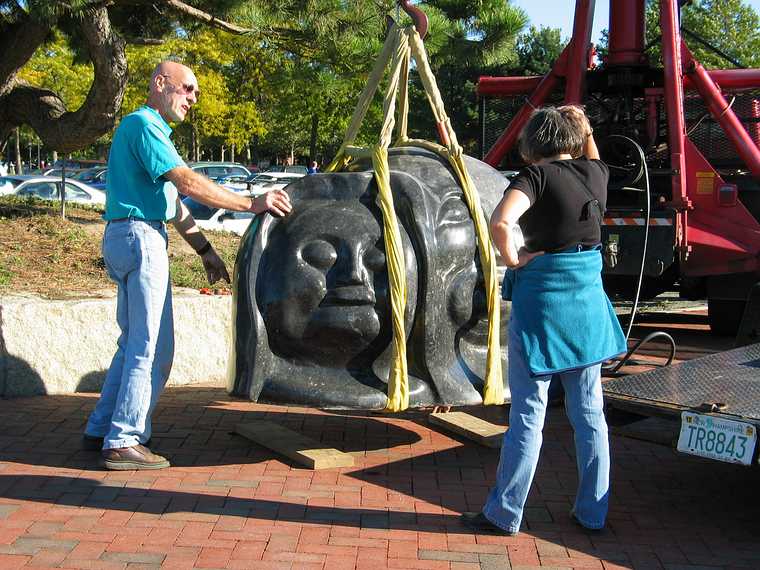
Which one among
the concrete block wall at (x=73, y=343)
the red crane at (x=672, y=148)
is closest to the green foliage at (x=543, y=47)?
the red crane at (x=672, y=148)

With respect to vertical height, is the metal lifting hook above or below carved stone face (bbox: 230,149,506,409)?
above

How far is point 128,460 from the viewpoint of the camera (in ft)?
15.2

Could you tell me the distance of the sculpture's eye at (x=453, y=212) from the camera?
182 inches

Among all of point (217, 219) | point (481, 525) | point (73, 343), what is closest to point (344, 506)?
point (481, 525)

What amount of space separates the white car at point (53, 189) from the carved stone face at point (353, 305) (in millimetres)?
14893

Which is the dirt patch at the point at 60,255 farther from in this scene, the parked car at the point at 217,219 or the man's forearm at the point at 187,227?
the man's forearm at the point at 187,227

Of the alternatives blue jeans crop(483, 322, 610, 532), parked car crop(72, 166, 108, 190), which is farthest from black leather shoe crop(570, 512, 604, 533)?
parked car crop(72, 166, 108, 190)

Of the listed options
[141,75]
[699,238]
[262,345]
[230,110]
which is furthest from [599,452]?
[230,110]

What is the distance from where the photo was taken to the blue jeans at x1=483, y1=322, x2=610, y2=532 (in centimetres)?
378

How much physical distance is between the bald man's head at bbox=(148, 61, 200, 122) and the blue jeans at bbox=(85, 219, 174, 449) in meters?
0.59

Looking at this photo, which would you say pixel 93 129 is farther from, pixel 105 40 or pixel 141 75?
pixel 141 75

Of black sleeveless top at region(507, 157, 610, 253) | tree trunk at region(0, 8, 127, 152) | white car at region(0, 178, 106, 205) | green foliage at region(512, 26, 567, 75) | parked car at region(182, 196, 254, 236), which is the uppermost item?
green foliage at region(512, 26, 567, 75)

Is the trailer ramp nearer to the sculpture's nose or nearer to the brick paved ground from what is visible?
the brick paved ground

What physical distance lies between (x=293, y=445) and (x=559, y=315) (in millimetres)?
1840
